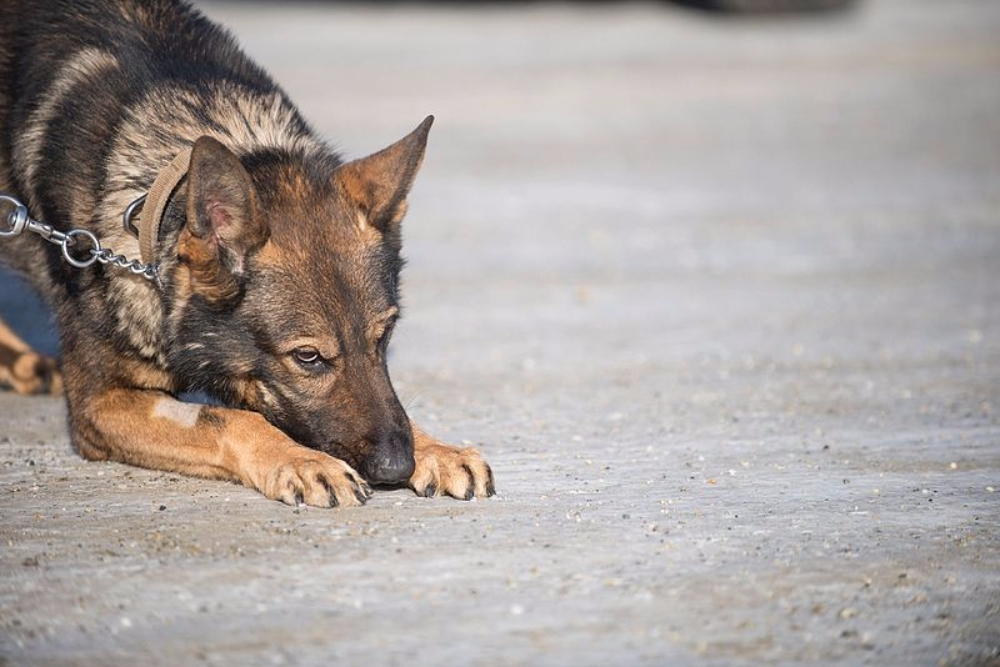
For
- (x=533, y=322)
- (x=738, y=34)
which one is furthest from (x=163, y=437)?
(x=738, y=34)

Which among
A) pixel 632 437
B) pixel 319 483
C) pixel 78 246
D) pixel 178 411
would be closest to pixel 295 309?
pixel 319 483

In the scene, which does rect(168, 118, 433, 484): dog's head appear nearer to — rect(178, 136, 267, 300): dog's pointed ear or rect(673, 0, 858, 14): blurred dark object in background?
rect(178, 136, 267, 300): dog's pointed ear

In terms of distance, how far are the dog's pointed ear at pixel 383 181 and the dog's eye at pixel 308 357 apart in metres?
0.55

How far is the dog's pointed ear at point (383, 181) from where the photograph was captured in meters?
4.84

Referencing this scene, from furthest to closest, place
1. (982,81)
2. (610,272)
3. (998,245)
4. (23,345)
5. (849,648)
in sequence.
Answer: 1. (982,81)
2. (998,245)
3. (610,272)
4. (23,345)
5. (849,648)

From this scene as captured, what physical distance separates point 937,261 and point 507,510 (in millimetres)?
5599

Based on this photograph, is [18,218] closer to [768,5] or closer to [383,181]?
[383,181]

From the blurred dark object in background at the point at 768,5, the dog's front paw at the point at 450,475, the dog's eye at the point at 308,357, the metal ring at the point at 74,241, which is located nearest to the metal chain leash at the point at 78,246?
the metal ring at the point at 74,241

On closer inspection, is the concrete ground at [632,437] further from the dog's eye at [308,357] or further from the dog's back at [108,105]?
the dog's back at [108,105]

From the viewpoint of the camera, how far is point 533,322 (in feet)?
25.5

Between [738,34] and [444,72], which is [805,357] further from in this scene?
[738,34]

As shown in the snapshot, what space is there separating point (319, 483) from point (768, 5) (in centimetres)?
1759

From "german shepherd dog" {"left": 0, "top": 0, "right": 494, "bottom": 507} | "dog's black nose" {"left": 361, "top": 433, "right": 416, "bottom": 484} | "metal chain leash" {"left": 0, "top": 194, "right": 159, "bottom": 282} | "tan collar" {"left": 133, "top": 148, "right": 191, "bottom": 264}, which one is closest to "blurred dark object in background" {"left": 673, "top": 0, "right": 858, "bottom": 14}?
"german shepherd dog" {"left": 0, "top": 0, "right": 494, "bottom": 507}

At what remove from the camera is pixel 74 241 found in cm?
499
